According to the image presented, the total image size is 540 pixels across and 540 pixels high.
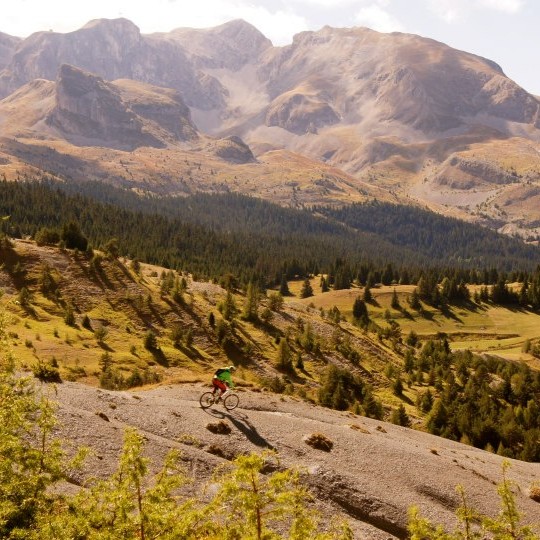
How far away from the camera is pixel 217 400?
3344 cm

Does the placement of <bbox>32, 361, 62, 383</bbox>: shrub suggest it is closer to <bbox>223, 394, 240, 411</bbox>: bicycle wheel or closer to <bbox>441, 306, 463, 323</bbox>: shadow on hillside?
<bbox>223, 394, 240, 411</bbox>: bicycle wheel

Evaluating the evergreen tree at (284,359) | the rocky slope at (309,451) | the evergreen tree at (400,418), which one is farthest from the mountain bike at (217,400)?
the evergreen tree at (284,359)

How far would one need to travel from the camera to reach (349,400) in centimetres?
6097

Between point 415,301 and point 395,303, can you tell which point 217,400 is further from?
point 415,301

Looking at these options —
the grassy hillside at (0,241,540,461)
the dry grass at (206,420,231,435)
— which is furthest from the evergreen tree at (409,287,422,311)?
the dry grass at (206,420,231,435)

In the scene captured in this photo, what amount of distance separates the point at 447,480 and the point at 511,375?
64.8m

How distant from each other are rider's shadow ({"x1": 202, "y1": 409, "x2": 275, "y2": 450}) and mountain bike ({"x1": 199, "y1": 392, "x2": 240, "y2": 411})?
1.91ft

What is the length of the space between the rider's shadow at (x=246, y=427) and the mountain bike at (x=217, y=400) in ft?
1.91

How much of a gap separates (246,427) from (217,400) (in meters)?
3.15

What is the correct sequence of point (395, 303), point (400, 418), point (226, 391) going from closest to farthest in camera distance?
point (226, 391), point (400, 418), point (395, 303)

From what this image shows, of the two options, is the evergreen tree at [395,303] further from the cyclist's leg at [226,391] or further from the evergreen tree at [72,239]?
the cyclist's leg at [226,391]

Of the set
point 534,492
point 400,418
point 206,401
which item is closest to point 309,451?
point 206,401

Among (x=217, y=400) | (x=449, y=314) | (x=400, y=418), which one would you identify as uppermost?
(x=217, y=400)

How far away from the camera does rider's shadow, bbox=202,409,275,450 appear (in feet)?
97.9
